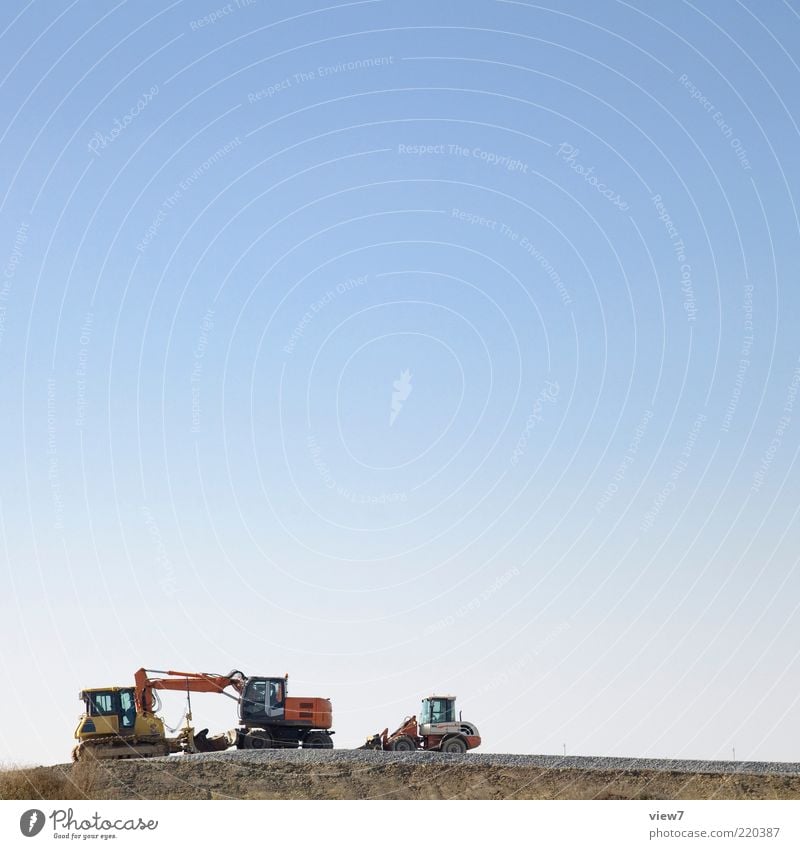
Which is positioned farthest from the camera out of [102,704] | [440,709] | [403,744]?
[440,709]

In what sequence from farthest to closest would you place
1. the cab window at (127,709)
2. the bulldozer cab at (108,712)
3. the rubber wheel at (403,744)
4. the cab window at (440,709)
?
the cab window at (440,709) < the rubber wheel at (403,744) < the cab window at (127,709) < the bulldozer cab at (108,712)

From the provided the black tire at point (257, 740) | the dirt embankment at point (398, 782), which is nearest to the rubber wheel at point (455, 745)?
the black tire at point (257, 740)

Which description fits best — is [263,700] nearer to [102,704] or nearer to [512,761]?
[102,704]

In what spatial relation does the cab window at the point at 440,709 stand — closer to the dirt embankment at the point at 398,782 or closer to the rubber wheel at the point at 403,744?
the rubber wheel at the point at 403,744

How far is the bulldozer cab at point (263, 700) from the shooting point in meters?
47.2

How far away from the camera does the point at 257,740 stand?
153 feet

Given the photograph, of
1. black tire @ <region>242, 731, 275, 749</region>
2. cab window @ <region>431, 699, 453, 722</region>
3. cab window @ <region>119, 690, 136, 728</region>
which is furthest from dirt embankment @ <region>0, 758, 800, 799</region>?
cab window @ <region>431, 699, 453, 722</region>

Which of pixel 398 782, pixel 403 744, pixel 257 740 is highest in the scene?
pixel 257 740

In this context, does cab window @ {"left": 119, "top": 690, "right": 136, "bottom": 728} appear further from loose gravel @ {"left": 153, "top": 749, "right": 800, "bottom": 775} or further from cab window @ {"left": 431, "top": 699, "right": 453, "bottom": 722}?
cab window @ {"left": 431, "top": 699, "right": 453, "bottom": 722}

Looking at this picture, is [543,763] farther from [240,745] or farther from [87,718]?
[87,718]

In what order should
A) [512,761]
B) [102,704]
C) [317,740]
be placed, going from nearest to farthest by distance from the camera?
[512,761]
[102,704]
[317,740]

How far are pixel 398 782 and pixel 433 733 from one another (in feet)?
37.7

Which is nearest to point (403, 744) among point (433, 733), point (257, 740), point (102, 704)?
point (433, 733)
